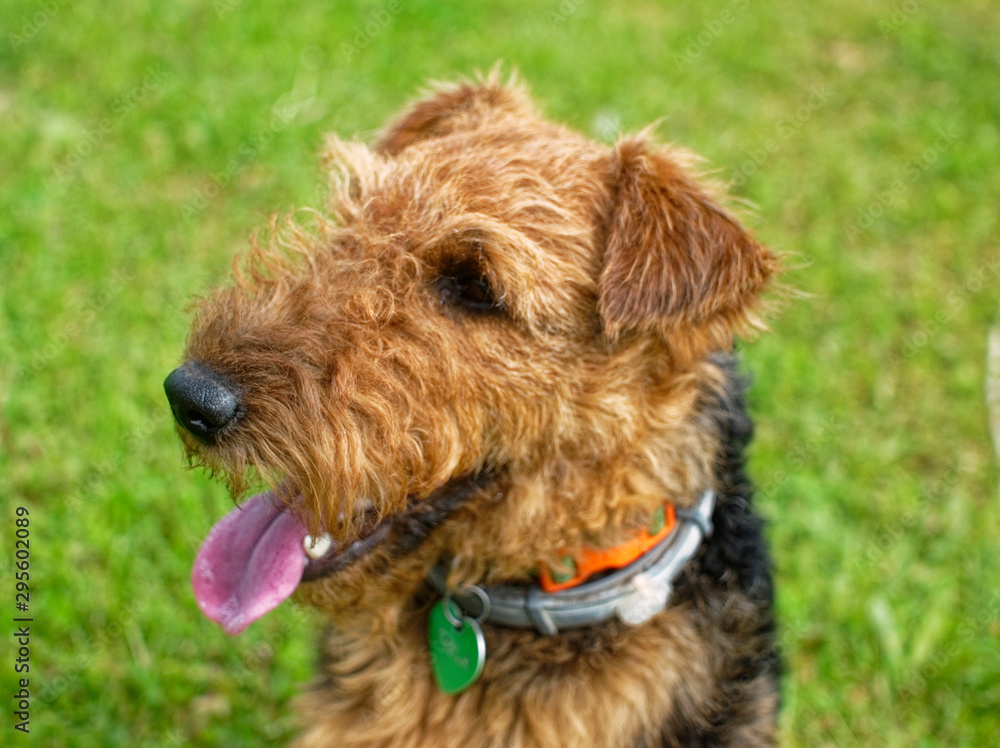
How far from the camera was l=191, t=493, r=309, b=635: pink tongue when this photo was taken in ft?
8.28

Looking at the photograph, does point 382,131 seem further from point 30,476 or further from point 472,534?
point 30,476

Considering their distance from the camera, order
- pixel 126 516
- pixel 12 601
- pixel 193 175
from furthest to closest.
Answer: pixel 193 175 < pixel 126 516 < pixel 12 601

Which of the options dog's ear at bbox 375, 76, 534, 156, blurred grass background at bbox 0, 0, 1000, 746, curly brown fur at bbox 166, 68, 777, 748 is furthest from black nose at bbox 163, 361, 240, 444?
blurred grass background at bbox 0, 0, 1000, 746

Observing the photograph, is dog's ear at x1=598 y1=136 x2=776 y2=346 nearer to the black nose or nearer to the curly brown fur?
the curly brown fur

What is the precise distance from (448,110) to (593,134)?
4060 millimetres

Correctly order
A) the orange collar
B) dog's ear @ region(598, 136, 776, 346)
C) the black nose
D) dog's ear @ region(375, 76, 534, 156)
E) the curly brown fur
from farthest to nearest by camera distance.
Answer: dog's ear @ region(375, 76, 534, 156) → the orange collar → dog's ear @ region(598, 136, 776, 346) → the curly brown fur → the black nose

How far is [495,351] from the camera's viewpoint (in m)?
2.49

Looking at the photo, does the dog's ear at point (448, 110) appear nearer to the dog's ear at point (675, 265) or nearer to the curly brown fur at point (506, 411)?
the curly brown fur at point (506, 411)

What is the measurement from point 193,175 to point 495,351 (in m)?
4.33

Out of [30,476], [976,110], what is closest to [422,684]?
[30,476]

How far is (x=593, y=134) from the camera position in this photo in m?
7.12

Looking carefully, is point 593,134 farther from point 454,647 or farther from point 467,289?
point 454,647

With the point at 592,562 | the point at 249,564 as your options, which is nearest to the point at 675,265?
the point at 592,562

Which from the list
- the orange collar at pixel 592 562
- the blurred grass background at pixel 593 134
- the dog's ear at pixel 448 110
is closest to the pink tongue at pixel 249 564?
the orange collar at pixel 592 562
